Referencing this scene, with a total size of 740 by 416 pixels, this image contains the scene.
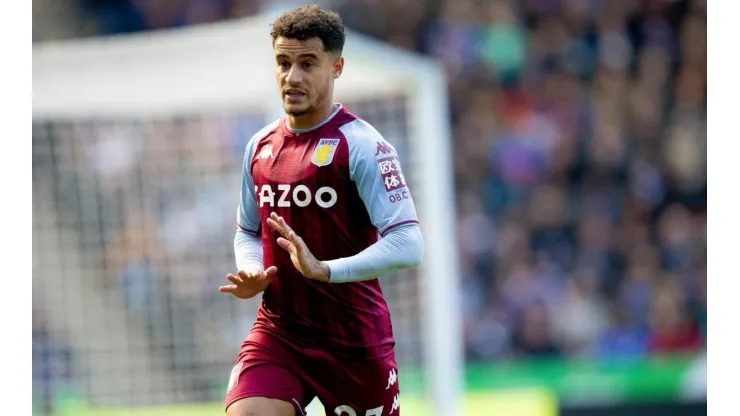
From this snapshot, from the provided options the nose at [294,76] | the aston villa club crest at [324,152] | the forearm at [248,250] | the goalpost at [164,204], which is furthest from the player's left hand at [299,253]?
the goalpost at [164,204]

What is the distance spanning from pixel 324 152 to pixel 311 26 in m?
0.52

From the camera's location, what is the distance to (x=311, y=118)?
4.95 metres

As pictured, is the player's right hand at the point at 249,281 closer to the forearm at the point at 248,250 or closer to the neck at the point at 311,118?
the forearm at the point at 248,250

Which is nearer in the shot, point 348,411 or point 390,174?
point 390,174

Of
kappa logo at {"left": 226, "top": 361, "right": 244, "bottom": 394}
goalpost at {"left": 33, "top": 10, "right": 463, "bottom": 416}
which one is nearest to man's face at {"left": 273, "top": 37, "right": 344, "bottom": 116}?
kappa logo at {"left": 226, "top": 361, "right": 244, "bottom": 394}

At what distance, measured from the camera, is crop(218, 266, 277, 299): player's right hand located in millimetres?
4758

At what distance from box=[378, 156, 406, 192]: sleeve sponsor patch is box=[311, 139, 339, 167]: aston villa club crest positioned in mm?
205

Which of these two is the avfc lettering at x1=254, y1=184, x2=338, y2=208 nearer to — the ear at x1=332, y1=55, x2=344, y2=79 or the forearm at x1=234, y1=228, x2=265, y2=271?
the forearm at x1=234, y1=228, x2=265, y2=271

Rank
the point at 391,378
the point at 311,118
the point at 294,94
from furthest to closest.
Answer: the point at 391,378 → the point at 311,118 → the point at 294,94

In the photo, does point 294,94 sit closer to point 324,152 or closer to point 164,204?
point 324,152

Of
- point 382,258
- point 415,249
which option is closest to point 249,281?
point 382,258

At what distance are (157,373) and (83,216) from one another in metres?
1.57
